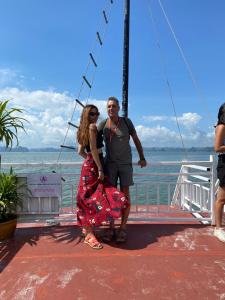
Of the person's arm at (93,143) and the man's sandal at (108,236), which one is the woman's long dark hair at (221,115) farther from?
the man's sandal at (108,236)

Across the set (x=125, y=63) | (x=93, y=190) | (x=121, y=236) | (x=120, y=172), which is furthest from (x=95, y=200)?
(x=125, y=63)

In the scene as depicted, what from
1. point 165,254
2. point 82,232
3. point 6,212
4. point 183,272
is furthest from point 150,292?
point 6,212

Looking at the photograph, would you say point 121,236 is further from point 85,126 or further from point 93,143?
point 85,126

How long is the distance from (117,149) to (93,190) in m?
0.57

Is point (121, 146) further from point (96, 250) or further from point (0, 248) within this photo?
point (0, 248)

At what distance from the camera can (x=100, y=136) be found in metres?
3.71

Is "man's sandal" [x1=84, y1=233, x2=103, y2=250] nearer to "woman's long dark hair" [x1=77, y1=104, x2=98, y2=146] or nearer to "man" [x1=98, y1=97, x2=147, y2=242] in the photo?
"man" [x1=98, y1=97, x2=147, y2=242]

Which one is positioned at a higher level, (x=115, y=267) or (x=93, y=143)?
(x=93, y=143)

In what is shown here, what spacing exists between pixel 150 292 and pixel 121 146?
5.68 feet

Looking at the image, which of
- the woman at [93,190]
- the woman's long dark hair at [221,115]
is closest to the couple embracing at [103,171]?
the woman at [93,190]

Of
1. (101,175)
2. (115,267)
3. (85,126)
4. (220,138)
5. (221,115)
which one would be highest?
(221,115)

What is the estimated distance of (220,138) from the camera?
3.61 m

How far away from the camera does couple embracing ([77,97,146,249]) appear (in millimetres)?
3572

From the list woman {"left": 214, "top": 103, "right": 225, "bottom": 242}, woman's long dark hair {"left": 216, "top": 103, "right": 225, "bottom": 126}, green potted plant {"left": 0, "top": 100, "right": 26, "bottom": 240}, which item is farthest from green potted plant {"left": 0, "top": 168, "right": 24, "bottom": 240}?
woman's long dark hair {"left": 216, "top": 103, "right": 225, "bottom": 126}
